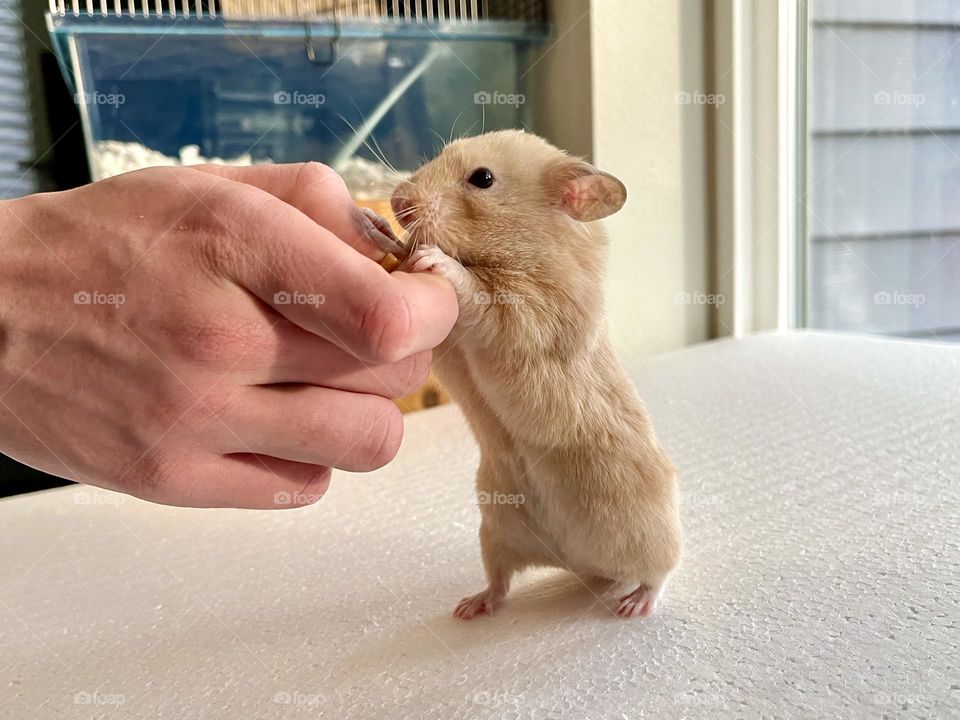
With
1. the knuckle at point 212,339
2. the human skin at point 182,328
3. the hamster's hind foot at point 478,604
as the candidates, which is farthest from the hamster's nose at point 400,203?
the hamster's hind foot at point 478,604

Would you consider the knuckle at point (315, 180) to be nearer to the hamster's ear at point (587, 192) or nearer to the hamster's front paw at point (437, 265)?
the hamster's front paw at point (437, 265)

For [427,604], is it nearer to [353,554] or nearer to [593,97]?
[353,554]

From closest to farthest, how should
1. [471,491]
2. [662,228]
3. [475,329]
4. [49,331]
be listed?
[49,331] < [475,329] < [471,491] < [662,228]

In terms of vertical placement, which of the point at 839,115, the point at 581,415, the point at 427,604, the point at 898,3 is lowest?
the point at 427,604

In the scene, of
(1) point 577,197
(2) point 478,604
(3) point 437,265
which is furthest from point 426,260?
(2) point 478,604

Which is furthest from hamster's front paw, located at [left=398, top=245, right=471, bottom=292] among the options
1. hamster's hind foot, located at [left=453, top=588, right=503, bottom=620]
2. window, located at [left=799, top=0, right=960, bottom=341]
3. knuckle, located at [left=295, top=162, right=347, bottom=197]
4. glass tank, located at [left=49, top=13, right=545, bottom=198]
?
window, located at [left=799, top=0, right=960, bottom=341]

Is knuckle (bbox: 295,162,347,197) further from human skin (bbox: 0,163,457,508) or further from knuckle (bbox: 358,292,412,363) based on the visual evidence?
knuckle (bbox: 358,292,412,363)

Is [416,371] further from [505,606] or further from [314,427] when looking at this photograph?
[505,606]

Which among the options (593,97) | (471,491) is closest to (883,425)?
(471,491)
